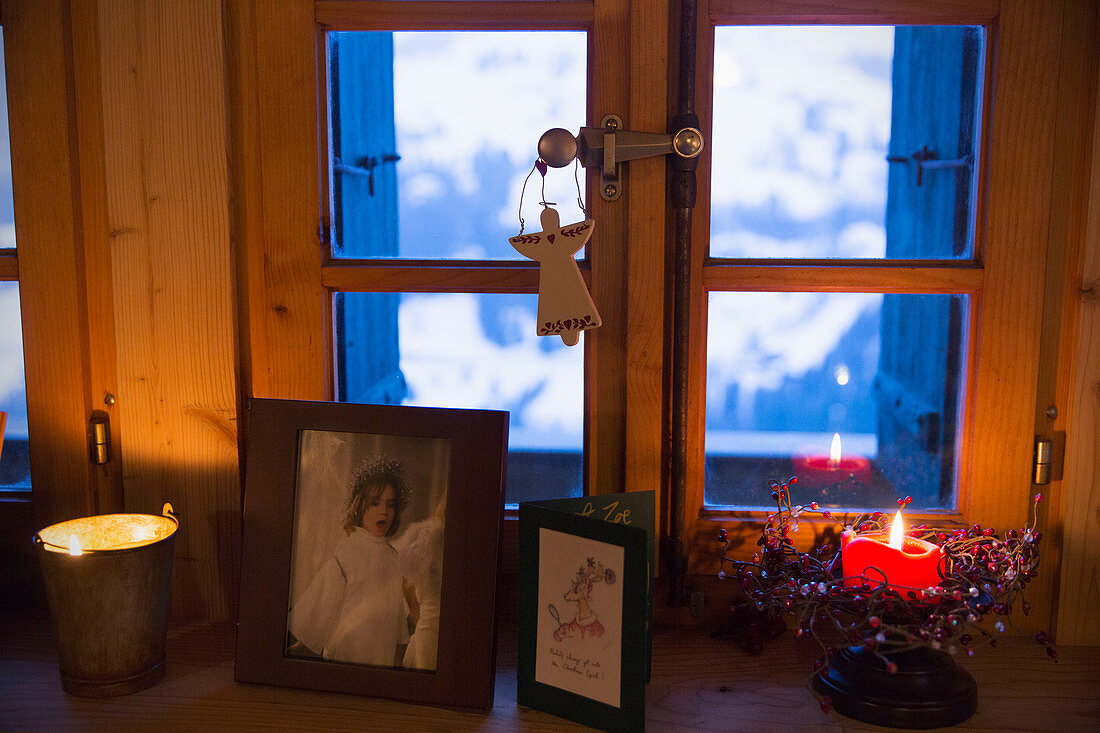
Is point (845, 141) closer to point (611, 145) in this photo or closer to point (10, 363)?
point (611, 145)

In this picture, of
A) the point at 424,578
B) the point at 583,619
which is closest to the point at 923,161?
the point at 583,619

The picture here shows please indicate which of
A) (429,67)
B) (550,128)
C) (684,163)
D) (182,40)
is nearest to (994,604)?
(684,163)

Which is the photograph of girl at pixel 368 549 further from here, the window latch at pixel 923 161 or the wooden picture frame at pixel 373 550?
the window latch at pixel 923 161

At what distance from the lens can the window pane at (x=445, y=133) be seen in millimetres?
1159

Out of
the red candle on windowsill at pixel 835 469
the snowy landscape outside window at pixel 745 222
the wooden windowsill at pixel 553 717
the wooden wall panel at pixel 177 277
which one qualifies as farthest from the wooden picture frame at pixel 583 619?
the wooden wall panel at pixel 177 277

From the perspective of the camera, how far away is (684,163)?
3.55ft

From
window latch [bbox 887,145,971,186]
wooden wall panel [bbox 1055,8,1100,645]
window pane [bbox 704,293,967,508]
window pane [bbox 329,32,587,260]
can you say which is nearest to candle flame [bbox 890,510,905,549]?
window pane [bbox 704,293,967,508]

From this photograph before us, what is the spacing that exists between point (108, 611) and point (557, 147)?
844mm

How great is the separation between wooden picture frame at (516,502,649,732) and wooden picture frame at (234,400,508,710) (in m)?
0.05

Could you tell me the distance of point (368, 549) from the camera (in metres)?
Answer: 1.02

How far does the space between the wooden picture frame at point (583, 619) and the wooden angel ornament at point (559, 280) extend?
0.25m

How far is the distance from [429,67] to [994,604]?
1069 millimetres

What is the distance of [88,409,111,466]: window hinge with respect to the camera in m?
1.20

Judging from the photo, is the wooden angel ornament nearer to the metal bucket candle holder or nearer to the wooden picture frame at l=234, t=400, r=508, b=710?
the wooden picture frame at l=234, t=400, r=508, b=710
